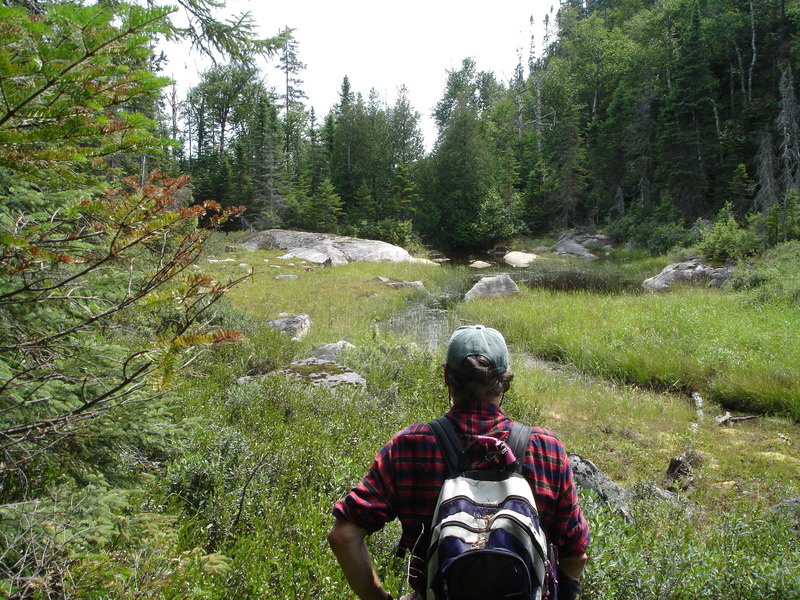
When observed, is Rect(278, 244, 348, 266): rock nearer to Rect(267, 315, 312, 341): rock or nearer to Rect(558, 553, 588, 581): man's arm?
Rect(267, 315, 312, 341): rock

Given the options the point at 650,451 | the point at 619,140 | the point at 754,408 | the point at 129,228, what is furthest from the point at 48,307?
the point at 619,140

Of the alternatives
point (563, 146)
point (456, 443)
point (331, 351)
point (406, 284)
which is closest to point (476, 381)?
point (456, 443)

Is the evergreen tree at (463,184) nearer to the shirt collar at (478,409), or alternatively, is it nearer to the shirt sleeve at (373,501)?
the shirt collar at (478,409)

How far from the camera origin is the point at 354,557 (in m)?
Result: 1.84

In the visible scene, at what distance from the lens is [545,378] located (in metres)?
9.32

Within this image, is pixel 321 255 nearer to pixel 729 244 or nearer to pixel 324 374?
pixel 729 244

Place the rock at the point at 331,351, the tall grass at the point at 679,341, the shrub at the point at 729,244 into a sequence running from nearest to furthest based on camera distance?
the tall grass at the point at 679,341 < the rock at the point at 331,351 < the shrub at the point at 729,244

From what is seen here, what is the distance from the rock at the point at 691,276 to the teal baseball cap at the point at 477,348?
62.4 ft

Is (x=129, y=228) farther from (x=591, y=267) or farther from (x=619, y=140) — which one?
(x=619, y=140)

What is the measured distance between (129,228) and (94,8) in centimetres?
69

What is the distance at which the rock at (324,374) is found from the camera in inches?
276

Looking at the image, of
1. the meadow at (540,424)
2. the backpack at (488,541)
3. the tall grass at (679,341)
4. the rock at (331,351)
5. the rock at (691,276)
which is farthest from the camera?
the rock at (691,276)

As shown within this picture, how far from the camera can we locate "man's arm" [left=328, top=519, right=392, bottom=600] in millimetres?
1828

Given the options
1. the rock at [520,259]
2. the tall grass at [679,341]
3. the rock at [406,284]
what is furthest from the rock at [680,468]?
the rock at [520,259]
